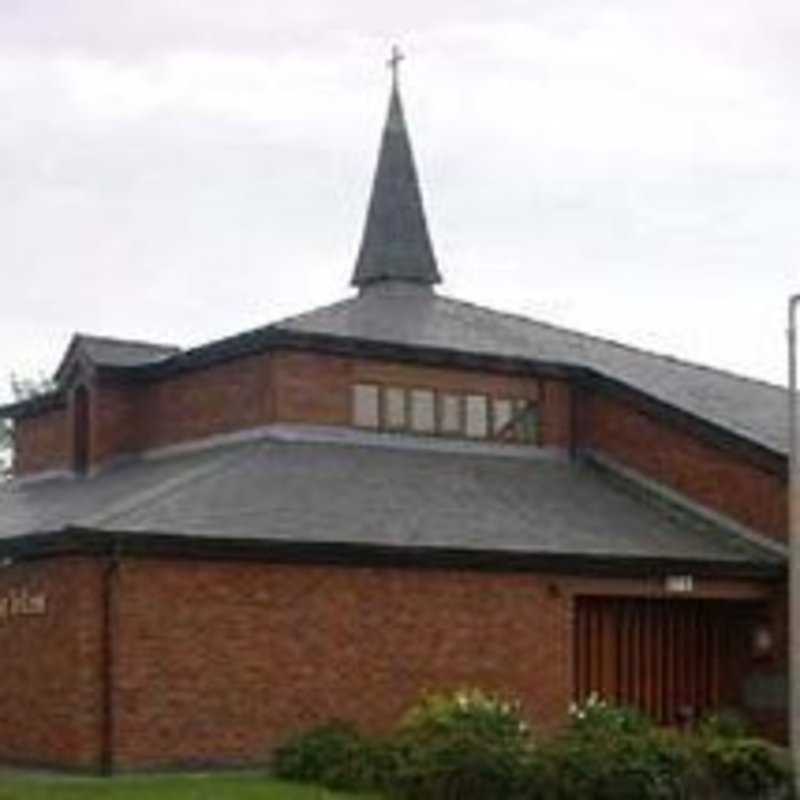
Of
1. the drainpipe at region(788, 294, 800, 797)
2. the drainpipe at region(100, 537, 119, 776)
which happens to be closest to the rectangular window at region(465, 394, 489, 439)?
the drainpipe at region(788, 294, 800, 797)

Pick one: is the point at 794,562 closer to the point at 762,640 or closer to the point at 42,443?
the point at 762,640

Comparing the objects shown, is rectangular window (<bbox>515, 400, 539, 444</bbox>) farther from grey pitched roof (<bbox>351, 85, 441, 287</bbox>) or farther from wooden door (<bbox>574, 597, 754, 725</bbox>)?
grey pitched roof (<bbox>351, 85, 441, 287</bbox>)

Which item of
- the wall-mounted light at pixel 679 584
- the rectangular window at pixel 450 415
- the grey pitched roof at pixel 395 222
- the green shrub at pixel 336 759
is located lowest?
the green shrub at pixel 336 759

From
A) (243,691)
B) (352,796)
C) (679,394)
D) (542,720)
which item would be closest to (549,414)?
(679,394)

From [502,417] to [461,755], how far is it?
13710 mm

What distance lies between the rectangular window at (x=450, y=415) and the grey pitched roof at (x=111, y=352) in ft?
19.8

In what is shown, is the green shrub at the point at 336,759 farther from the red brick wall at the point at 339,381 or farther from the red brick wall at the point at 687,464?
the red brick wall at the point at 687,464

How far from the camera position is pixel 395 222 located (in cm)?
4388

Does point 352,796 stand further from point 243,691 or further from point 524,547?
point 524,547

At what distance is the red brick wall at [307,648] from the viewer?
28.0 metres

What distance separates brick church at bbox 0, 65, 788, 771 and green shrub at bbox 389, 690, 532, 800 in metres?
4.21

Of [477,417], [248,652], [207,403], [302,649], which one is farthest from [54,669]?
[477,417]

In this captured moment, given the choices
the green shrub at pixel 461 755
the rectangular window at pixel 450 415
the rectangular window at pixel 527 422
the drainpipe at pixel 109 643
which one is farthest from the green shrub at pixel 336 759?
the rectangular window at pixel 527 422

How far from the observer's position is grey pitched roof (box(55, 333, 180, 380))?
3959 cm
